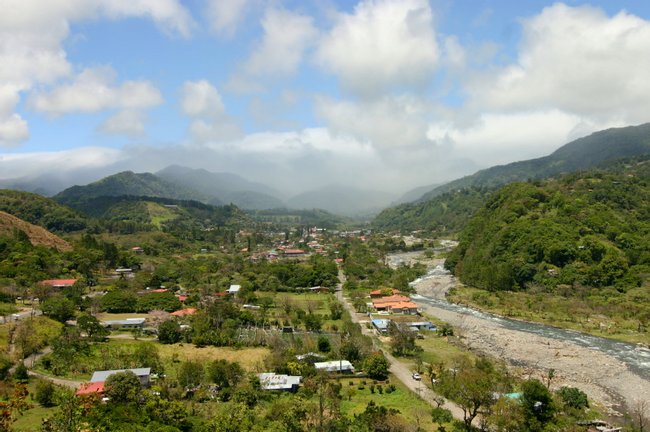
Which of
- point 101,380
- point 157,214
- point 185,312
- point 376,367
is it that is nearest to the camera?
point 101,380

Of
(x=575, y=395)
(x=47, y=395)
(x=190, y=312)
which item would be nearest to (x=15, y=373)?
(x=47, y=395)

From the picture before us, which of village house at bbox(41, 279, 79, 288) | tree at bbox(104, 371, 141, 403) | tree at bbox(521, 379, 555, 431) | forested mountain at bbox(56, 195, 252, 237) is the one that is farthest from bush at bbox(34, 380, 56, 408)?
forested mountain at bbox(56, 195, 252, 237)

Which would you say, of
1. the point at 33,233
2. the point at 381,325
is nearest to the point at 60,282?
the point at 33,233

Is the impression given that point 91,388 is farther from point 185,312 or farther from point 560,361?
point 560,361

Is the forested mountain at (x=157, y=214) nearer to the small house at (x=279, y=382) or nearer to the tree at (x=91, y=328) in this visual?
the tree at (x=91, y=328)

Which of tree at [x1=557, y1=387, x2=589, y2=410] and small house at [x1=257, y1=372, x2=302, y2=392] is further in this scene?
small house at [x1=257, y1=372, x2=302, y2=392]

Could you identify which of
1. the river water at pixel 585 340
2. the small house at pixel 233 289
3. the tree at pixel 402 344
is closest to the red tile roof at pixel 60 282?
the small house at pixel 233 289

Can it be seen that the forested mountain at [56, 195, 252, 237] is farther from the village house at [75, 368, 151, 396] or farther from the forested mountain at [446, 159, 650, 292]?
the village house at [75, 368, 151, 396]
